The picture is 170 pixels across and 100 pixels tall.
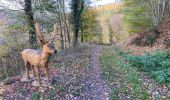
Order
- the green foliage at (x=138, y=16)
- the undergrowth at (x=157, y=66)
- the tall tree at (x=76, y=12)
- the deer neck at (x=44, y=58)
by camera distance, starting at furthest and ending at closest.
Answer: the tall tree at (x=76, y=12), the green foliage at (x=138, y=16), the undergrowth at (x=157, y=66), the deer neck at (x=44, y=58)

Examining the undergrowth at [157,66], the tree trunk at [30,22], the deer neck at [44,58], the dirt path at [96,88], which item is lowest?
the dirt path at [96,88]

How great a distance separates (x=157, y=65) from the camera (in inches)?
564

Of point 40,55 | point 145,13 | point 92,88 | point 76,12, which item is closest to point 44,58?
point 40,55

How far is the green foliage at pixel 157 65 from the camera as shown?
11895 mm

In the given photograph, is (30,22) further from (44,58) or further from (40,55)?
(44,58)

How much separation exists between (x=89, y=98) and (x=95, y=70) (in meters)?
4.97

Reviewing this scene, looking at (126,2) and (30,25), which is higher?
(126,2)

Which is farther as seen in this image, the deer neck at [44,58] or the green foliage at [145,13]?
the green foliage at [145,13]

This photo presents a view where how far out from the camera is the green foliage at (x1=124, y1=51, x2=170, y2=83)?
11895mm

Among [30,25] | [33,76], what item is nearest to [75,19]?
[30,25]

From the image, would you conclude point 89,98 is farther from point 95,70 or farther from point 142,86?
point 95,70

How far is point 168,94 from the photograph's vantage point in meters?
10.4

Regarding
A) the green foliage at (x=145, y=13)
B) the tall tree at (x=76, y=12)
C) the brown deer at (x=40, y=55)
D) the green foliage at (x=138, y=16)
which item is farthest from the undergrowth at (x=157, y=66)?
the tall tree at (x=76, y=12)

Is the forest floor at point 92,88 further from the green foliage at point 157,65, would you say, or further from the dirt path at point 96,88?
the green foliage at point 157,65
